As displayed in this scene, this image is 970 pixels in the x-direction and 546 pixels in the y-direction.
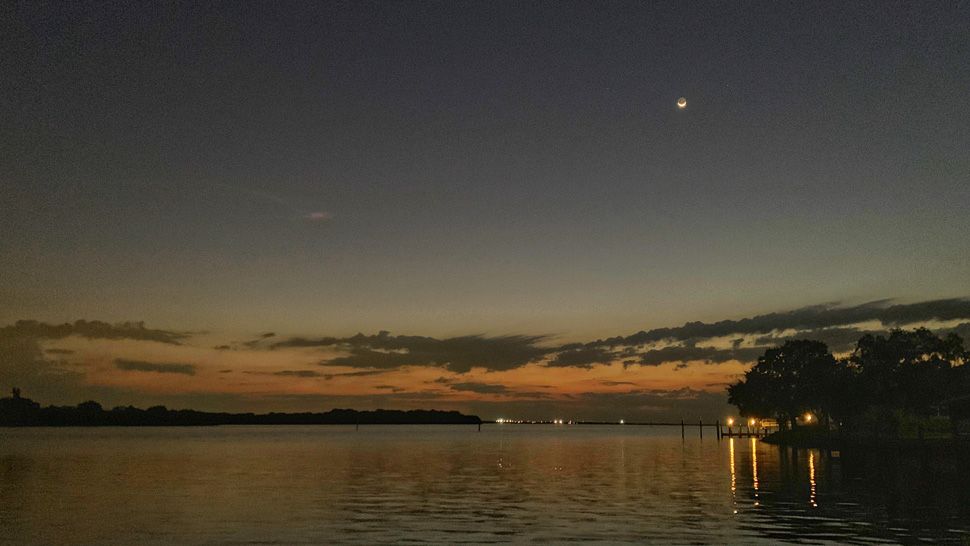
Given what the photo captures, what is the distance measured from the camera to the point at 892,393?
108938mm

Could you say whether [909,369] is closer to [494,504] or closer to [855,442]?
[855,442]

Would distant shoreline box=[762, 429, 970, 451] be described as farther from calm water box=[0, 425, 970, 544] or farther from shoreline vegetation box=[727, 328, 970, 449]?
calm water box=[0, 425, 970, 544]

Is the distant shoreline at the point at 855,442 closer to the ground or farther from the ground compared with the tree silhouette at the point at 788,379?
closer to the ground

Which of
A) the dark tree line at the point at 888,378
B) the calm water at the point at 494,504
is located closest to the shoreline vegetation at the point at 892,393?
the dark tree line at the point at 888,378

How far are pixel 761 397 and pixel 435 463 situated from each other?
3212 inches

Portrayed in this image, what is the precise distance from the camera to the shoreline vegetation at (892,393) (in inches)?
4114

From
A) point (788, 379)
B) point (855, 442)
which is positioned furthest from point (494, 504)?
point (788, 379)

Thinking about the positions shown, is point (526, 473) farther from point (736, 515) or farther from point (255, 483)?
point (736, 515)

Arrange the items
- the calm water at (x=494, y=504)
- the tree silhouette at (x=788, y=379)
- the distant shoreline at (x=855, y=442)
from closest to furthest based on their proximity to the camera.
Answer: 1. the calm water at (x=494, y=504)
2. the distant shoreline at (x=855, y=442)
3. the tree silhouette at (x=788, y=379)

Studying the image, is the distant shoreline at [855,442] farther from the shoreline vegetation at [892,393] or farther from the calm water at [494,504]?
the calm water at [494,504]

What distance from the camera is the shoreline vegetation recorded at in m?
104

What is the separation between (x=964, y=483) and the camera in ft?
194

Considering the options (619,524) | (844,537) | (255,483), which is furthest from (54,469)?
(844,537)

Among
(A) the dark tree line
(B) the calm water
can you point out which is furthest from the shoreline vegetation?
(B) the calm water
